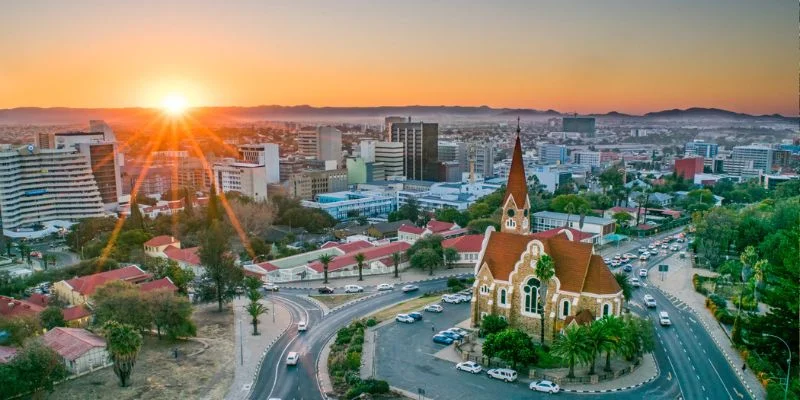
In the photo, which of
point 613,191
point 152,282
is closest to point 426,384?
point 152,282

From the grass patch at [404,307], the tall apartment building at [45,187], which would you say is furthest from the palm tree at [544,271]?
the tall apartment building at [45,187]

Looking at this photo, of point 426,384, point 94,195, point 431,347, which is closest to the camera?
point 426,384

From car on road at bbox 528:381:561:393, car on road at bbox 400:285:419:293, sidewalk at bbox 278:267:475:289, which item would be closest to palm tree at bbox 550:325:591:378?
car on road at bbox 528:381:561:393

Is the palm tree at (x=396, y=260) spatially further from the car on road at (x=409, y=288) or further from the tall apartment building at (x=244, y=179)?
the tall apartment building at (x=244, y=179)

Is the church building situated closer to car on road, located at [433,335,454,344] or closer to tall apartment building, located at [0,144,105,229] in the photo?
car on road, located at [433,335,454,344]

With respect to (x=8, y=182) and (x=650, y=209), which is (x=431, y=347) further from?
(x=8, y=182)

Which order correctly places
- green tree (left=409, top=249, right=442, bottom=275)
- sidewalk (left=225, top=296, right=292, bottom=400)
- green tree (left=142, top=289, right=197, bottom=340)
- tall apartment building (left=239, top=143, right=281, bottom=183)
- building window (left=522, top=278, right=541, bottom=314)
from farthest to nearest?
tall apartment building (left=239, top=143, right=281, bottom=183) → green tree (left=409, top=249, right=442, bottom=275) → green tree (left=142, top=289, right=197, bottom=340) → building window (left=522, top=278, right=541, bottom=314) → sidewalk (left=225, top=296, right=292, bottom=400)

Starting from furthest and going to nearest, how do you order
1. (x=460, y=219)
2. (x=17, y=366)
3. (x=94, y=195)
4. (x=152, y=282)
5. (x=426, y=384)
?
1. (x=94, y=195)
2. (x=460, y=219)
3. (x=152, y=282)
4. (x=426, y=384)
5. (x=17, y=366)
